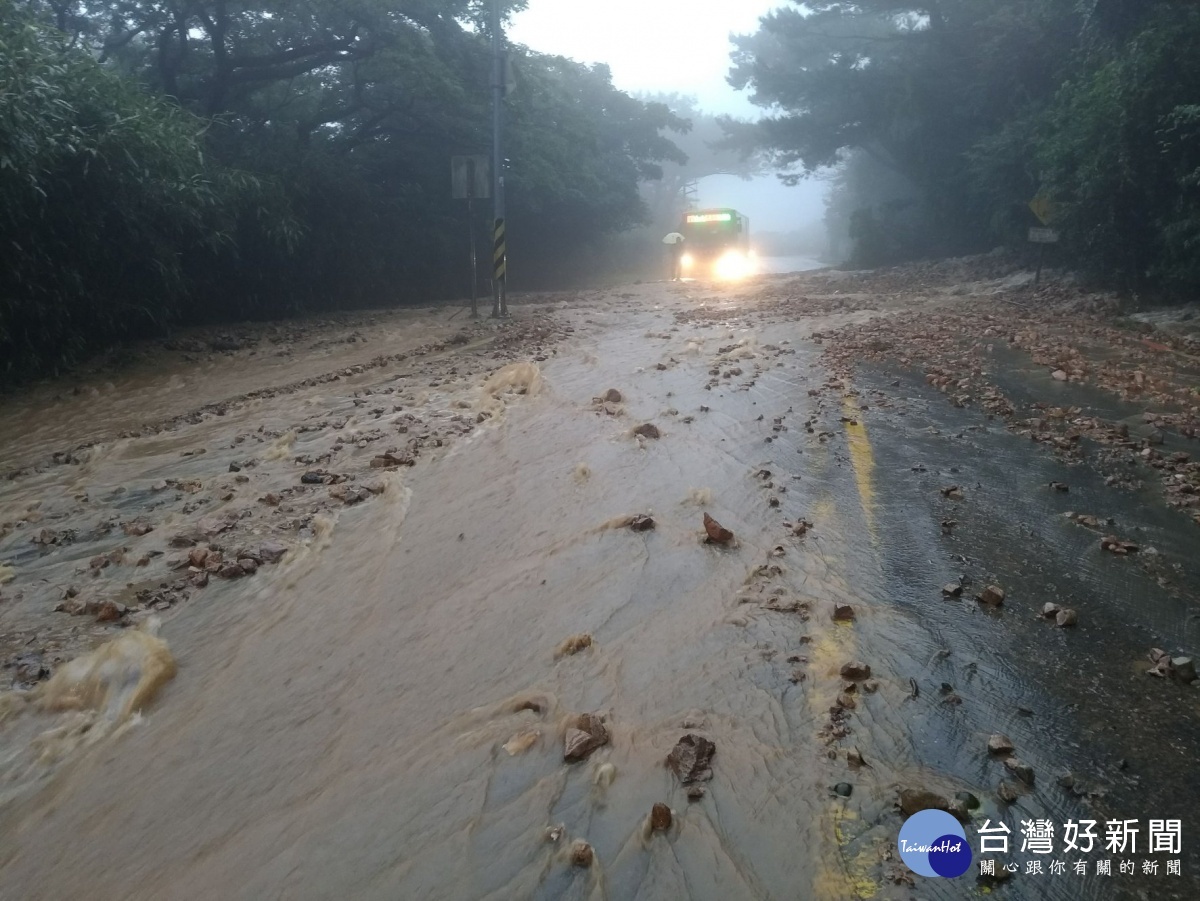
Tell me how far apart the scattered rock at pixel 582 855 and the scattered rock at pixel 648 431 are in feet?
15.0

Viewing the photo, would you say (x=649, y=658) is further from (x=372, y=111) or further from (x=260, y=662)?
(x=372, y=111)

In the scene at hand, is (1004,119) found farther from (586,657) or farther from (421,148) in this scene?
(586,657)

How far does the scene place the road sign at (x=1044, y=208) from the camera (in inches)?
620

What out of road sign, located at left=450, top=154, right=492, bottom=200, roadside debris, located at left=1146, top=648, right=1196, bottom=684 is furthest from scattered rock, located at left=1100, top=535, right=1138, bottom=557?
road sign, located at left=450, top=154, right=492, bottom=200

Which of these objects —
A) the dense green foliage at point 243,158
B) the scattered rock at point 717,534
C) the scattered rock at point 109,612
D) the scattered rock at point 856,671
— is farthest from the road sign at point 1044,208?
the scattered rock at point 109,612

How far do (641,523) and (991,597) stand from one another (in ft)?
6.34

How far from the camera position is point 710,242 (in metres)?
29.4

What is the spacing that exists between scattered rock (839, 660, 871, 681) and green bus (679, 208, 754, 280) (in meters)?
26.9

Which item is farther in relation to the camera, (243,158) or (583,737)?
(243,158)

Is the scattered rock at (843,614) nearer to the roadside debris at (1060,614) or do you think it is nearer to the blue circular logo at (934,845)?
the roadside debris at (1060,614)

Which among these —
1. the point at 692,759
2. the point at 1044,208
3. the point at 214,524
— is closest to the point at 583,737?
A: the point at 692,759

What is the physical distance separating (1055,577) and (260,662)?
3.69m

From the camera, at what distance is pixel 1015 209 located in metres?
21.4

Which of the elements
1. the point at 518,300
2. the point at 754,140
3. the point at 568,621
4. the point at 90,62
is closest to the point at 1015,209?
the point at 518,300
